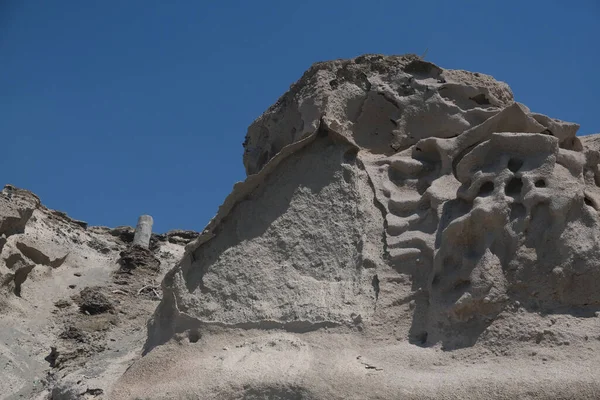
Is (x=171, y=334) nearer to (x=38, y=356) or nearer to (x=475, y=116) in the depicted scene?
(x=38, y=356)

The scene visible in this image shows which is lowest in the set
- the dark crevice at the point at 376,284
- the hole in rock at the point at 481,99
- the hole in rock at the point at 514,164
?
the dark crevice at the point at 376,284

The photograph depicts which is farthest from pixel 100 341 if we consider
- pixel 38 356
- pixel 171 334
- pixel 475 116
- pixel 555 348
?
pixel 555 348

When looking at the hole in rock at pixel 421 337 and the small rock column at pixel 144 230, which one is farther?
the small rock column at pixel 144 230

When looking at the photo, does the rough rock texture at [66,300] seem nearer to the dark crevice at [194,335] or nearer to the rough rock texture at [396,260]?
the dark crevice at [194,335]

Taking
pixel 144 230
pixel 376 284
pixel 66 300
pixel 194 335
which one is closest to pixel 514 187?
pixel 376 284

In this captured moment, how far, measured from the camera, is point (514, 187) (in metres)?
5.74

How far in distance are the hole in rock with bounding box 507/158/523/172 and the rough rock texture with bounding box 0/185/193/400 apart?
2.88m

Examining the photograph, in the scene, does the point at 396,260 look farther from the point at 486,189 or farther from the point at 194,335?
the point at 194,335

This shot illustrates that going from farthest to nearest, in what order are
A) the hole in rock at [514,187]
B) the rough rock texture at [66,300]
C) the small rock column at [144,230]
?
the small rock column at [144,230], the rough rock texture at [66,300], the hole in rock at [514,187]

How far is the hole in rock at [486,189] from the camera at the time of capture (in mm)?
5775

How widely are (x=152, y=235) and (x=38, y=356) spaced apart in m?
4.05

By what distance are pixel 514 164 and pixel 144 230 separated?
20.6 ft

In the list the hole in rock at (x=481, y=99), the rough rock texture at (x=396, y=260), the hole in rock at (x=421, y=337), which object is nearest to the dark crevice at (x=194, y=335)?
the rough rock texture at (x=396, y=260)

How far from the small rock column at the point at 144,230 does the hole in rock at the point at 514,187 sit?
241 inches
